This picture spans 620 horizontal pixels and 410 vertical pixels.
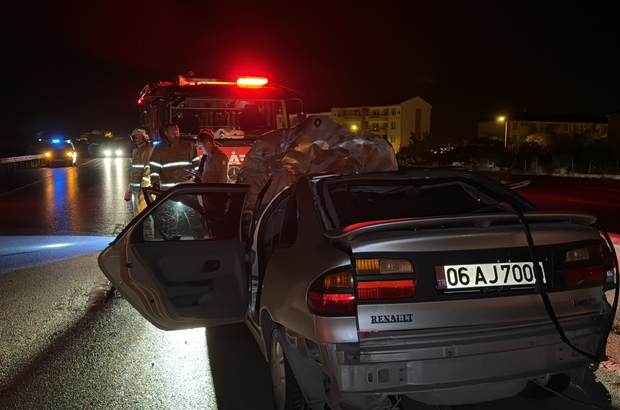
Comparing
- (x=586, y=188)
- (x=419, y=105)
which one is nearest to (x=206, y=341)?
(x=586, y=188)

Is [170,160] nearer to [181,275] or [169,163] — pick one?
[169,163]

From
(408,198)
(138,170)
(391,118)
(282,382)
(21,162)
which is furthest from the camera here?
(391,118)

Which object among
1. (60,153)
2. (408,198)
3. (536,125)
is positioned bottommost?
(60,153)

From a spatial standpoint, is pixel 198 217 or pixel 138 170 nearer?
pixel 198 217

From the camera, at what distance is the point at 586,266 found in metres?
3.47

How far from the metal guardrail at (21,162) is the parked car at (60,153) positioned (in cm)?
70

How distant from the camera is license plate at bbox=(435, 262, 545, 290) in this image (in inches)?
125

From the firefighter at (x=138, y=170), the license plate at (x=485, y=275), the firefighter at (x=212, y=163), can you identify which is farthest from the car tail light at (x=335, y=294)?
the firefighter at (x=138, y=170)

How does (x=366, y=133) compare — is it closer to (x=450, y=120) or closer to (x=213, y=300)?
(x=213, y=300)

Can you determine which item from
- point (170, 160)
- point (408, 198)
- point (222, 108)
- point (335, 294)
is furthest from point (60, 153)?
point (335, 294)

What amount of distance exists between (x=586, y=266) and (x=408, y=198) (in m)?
1.55

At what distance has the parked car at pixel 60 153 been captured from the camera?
3622 cm

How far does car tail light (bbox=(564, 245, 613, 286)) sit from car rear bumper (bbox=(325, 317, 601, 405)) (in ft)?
1.12

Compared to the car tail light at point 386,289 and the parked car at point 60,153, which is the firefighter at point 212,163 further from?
the parked car at point 60,153
